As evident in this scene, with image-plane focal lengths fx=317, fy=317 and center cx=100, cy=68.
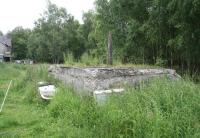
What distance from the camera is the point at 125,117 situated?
17.9ft

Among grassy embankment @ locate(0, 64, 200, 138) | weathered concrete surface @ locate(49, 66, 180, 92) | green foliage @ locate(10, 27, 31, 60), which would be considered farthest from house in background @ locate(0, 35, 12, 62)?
grassy embankment @ locate(0, 64, 200, 138)

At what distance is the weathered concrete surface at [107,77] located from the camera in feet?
27.2

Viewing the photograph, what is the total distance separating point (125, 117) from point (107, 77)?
3.11 m

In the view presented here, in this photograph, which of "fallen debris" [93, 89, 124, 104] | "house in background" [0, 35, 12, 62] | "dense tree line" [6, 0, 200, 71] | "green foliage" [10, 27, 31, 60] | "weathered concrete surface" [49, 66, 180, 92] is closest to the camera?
"fallen debris" [93, 89, 124, 104]

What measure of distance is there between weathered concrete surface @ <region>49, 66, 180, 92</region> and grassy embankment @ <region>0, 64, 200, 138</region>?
63 cm

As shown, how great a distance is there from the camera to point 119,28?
66.3 ft

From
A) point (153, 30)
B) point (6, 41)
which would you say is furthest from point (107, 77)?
point (6, 41)

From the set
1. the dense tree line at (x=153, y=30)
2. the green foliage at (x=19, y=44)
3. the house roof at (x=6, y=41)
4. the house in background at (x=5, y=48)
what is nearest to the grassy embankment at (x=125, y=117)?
the dense tree line at (x=153, y=30)

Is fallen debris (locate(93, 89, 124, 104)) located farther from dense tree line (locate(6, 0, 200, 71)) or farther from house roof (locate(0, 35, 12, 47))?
house roof (locate(0, 35, 12, 47))

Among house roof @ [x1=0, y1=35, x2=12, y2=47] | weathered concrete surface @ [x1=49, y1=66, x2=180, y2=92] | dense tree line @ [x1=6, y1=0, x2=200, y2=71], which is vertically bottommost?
weathered concrete surface @ [x1=49, y1=66, x2=180, y2=92]

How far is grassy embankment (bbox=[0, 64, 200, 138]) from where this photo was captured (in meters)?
4.81

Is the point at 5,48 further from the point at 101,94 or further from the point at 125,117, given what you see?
the point at 125,117

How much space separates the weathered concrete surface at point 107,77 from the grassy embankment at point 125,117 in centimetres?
63

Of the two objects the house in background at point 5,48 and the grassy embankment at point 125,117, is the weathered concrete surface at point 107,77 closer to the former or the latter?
the grassy embankment at point 125,117
